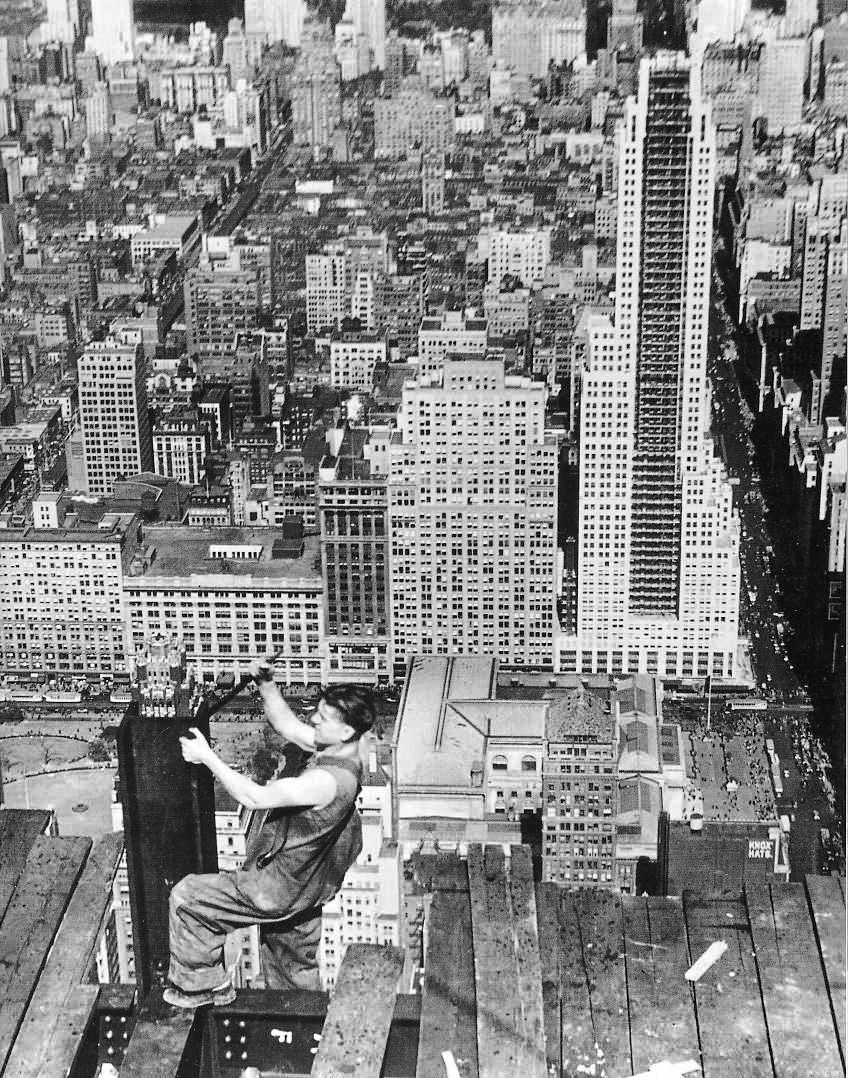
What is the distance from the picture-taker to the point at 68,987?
4.33 meters

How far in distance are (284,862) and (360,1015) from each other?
20.4 inches

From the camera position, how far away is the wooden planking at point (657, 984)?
13.6ft

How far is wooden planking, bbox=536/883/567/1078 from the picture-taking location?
13.6ft

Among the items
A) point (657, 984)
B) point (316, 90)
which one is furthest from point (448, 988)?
point (316, 90)

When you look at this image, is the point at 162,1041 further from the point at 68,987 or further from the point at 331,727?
the point at 331,727

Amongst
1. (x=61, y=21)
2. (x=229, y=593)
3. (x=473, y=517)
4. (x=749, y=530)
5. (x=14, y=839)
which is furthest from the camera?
(x=749, y=530)

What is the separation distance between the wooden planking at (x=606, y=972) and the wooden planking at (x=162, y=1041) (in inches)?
38.2

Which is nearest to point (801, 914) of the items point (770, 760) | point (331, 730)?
point (331, 730)

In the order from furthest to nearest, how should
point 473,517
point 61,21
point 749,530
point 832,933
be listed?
1. point 749,530
2. point 473,517
3. point 61,21
4. point 832,933

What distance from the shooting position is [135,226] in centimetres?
677

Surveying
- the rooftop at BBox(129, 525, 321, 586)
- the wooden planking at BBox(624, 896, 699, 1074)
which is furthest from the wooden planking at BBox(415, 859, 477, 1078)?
the rooftop at BBox(129, 525, 321, 586)

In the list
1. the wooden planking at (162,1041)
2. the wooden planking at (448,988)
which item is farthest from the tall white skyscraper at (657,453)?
the wooden planking at (162,1041)

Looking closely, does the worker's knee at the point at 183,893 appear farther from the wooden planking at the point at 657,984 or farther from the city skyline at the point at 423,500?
the wooden planking at the point at 657,984

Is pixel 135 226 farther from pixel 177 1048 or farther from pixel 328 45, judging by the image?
pixel 177 1048
